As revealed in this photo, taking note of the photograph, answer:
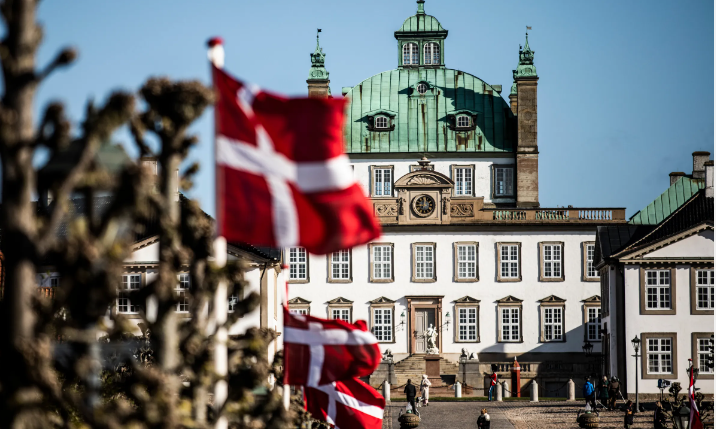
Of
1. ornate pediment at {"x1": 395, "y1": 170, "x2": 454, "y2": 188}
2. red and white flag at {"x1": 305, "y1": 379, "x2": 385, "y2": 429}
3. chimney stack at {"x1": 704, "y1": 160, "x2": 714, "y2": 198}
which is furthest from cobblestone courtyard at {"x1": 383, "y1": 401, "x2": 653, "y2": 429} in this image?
red and white flag at {"x1": 305, "y1": 379, "x2": 385, "y2": 429}

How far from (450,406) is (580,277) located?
75.3 ft

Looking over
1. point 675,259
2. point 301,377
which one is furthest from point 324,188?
point 675,259

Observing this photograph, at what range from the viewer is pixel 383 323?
248 ft

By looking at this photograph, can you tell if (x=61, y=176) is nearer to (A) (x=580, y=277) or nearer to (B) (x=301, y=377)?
(B) (x=301, y=377)

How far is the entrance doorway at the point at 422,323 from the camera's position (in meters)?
75.7

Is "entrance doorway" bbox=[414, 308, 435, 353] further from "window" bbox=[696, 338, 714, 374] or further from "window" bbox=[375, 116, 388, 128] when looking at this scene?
"window" bbox=[696, 338, 714, 374]

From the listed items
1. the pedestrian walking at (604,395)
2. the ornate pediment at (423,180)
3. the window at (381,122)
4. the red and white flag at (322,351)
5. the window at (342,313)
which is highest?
the window at (381,122)

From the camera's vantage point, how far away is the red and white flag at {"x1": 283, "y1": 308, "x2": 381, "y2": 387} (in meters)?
17.9

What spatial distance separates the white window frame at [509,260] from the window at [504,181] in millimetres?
9514

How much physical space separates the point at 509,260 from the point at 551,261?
2534 mm

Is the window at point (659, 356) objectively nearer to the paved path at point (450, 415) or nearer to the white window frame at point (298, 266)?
the paved path at point (450, 415)

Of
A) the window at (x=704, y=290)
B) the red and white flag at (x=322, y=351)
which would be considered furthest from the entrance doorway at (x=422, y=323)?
the red and white flag at (x=322, y=351)

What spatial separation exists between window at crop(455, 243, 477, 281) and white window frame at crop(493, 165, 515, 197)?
971 cm

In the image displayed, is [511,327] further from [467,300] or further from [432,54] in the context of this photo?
[432,54]
